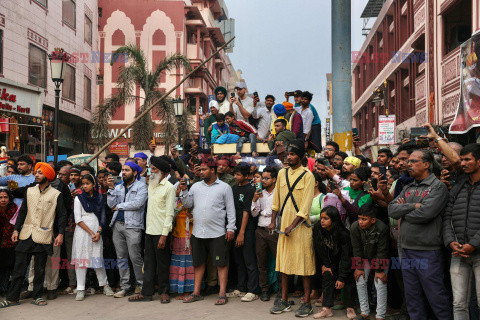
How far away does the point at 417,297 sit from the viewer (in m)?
5.82

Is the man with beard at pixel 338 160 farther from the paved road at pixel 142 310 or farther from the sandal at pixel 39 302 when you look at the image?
the sandal at pixel 39 302

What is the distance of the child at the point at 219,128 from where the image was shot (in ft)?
38.3

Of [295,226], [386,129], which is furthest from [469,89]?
[295,226]

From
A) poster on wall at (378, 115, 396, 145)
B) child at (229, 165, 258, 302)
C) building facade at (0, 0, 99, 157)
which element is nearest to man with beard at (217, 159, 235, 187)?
child at (229, 165, 258, 302)

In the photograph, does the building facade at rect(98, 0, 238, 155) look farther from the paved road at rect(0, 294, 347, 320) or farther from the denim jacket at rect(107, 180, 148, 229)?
the paved road at rect(0, 294, 347, 320)

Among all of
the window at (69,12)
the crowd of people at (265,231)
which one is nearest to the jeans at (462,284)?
the crowd of people at (265,231)

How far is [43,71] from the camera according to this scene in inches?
859

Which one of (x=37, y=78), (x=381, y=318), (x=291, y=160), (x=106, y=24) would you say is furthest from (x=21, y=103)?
(x=106, y=24)

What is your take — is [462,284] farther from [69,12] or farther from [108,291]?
[69,12]

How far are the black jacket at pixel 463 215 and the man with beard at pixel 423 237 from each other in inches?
4.0

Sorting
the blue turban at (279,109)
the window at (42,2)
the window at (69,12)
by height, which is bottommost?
the blue turban at (279,109)

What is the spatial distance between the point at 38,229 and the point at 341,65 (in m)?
8.81

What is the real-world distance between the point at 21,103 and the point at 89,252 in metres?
12.6

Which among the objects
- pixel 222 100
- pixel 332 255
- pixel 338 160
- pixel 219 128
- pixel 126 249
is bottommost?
pixel 126 249
